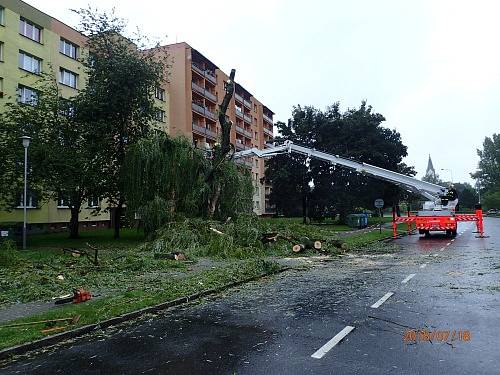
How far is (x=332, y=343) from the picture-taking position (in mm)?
5781

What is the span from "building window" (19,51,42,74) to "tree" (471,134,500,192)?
86.9 meters

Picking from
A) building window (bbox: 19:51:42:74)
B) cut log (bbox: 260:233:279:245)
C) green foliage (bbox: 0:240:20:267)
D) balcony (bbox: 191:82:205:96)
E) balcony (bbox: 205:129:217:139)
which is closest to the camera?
green foliage (bbox: 0:240:20:267)

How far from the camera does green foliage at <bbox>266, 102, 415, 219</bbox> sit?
138ft

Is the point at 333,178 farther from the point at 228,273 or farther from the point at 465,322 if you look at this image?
the point at 465,322

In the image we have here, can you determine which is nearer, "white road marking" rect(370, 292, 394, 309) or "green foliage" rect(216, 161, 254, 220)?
"white road marking" rect(370, 292, 394, 309)

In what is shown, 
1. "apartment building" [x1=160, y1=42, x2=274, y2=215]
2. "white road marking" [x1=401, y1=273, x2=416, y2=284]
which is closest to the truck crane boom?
"white road marking" [x1=401, y1=273, x2=416, y2=284]

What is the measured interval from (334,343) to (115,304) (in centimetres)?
429

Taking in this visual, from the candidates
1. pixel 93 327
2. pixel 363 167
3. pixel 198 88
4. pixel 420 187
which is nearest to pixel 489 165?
pixel 198 88

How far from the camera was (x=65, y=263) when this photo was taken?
1397 centimetres

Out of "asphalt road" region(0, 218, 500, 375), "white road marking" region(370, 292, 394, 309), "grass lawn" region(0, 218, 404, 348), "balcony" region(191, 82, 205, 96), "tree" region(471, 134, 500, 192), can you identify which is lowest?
"asphalt road" region(0, 218, 500, 375)

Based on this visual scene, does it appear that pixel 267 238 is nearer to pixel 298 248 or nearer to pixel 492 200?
pixel 298 248

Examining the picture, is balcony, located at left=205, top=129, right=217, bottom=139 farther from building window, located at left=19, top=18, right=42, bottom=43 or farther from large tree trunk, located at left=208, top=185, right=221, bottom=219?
large tree trunk, located at left=208, top=185, right=221, bottom=219

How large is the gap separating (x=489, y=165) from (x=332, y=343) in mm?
101863

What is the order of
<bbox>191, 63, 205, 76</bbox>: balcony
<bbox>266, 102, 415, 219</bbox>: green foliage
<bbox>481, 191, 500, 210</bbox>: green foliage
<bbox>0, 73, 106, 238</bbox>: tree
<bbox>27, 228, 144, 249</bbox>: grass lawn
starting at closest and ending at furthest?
<bbox>27, 228, 144, 249</bbox>: grass lawn → <bbox>0, 73, 106, 238</bbox>: tree → <bbox>266, 102, 415, 219</bbox>: green foliage → <bbox>191, 63, 205, 76</bbox>: balcony → <bbox>481, 191, 500, 210</bbox>: green foliage
